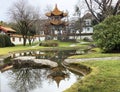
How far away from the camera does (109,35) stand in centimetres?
2922

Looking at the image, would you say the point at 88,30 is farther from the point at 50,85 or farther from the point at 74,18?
the point at 50,85

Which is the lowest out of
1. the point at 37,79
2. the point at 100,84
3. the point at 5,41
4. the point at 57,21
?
the point at 37,79

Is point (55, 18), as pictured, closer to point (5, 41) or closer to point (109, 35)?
point (5, 41)

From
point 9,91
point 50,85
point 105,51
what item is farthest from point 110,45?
point 9,91

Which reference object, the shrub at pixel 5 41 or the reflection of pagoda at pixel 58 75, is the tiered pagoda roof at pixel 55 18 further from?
the reflection of pagoda at pixel 58 75

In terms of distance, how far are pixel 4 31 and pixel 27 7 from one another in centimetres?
789

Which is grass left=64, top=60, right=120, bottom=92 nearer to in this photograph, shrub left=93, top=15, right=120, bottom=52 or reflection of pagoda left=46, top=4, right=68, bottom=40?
shrub left=93, top=15, right=120, bottom=52

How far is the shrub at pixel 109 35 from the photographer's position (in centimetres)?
2887

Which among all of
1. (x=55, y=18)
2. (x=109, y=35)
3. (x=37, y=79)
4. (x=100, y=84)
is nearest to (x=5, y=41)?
(x=55, y=18)

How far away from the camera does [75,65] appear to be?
74.2 feet

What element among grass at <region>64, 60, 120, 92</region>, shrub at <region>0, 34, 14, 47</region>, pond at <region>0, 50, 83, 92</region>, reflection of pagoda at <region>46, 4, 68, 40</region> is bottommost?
pond at <region>0, 50, 83, 92</region>

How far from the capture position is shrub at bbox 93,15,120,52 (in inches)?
1137

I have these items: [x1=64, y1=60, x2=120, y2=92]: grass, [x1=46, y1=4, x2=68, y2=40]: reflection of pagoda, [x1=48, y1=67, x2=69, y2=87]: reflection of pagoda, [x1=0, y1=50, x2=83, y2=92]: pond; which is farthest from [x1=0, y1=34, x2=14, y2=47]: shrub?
[x1=64, y1=60, x2=120, y2=92]: grass

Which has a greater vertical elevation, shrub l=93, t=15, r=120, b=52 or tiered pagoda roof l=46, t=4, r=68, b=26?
tiered pagoda roof l=46, t=4, r=68, b=26
